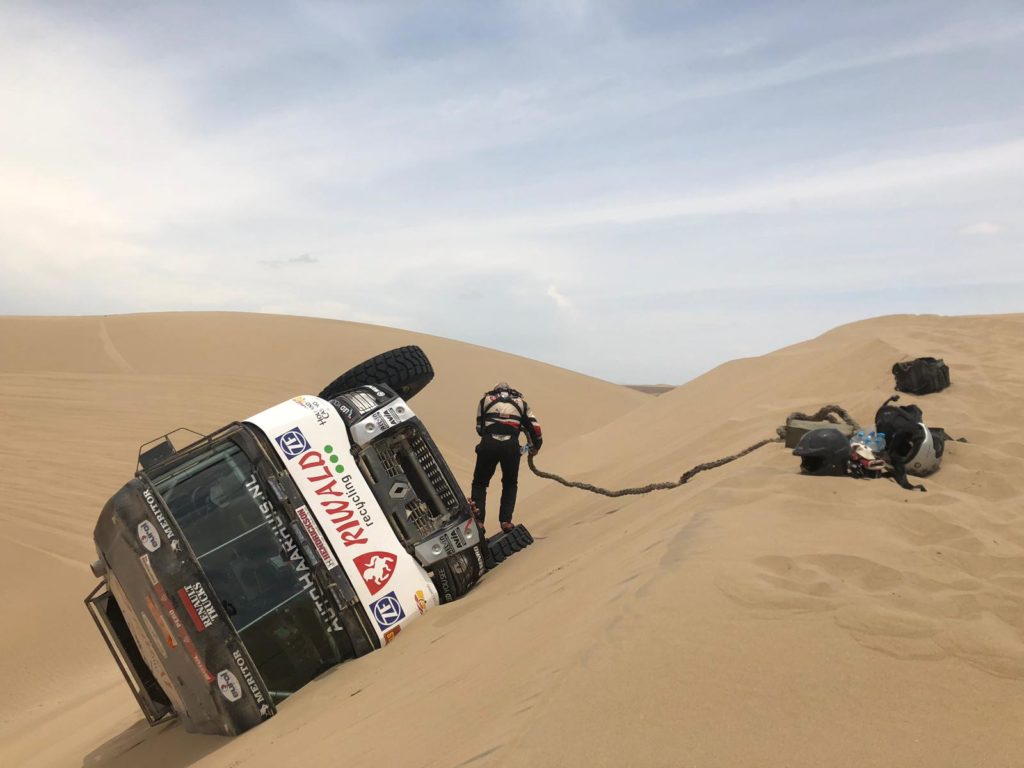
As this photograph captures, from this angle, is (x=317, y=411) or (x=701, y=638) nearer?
(x=701, y=638)

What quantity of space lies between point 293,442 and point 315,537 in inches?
26.2

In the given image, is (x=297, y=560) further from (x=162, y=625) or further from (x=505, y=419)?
(x=505, y=419)

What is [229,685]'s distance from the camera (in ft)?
15.6

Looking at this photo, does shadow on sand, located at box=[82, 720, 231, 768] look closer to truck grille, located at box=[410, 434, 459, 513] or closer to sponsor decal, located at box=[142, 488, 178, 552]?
sponsor decal, located at box=[142, 488, 178, 552]

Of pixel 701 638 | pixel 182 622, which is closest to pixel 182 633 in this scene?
pixel 182 622

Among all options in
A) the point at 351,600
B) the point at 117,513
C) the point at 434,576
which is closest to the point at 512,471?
the point at 434,576

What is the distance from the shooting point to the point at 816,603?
3486mm

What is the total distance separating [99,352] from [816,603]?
30.0 meters

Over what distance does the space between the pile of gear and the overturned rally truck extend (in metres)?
2.44

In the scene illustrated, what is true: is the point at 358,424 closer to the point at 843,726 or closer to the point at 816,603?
the point at 816,603

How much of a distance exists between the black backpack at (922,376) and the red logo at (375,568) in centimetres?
597

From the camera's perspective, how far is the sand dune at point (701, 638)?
275cm

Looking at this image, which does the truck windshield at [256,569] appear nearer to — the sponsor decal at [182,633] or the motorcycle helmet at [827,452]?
the sponsor decal at [182,633]

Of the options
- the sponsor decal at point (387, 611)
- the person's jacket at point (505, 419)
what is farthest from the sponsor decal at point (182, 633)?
the person's jacket at point (505, 419)
